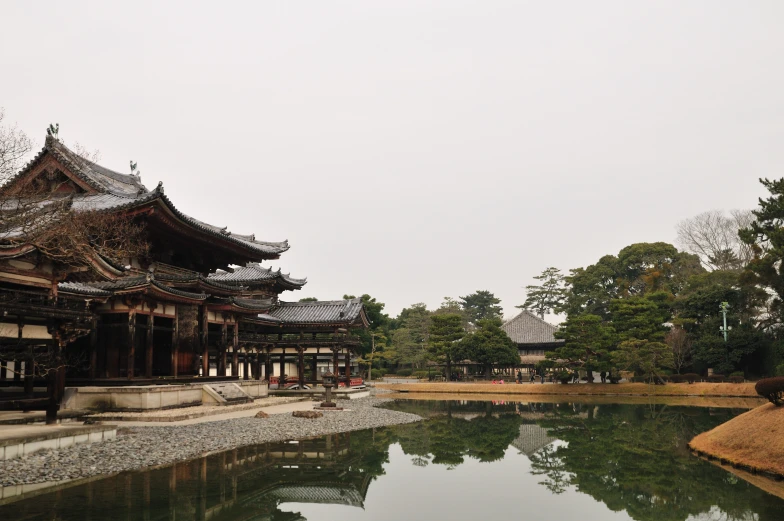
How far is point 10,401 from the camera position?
45.4 feet

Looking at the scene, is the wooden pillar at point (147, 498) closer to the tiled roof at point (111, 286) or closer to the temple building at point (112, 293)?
the temple building at point (112, 293)

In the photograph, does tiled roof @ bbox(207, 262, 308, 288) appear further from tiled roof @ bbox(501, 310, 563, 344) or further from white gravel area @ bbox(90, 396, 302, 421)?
tiled roof @ bbox(501, 310, 563, 344)

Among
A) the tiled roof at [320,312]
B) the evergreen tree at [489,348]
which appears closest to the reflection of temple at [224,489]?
the tiled roof at [320,312]

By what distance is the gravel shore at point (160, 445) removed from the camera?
11.2 metres

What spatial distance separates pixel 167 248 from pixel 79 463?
14583mm

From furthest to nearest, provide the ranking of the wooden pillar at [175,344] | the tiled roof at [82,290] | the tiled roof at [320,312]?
1. the tiled roof at [320,312]
2. the wooden pillar at [175,344]
3. the tiled roof at [82,290]

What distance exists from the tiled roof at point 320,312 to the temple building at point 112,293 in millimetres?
4879

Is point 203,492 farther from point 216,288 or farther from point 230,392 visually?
point 216,288

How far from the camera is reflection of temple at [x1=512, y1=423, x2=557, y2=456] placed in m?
17.6

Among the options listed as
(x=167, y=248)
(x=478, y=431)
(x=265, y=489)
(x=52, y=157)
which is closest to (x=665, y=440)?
(x=478, y=431)

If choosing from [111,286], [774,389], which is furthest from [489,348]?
[111,286]

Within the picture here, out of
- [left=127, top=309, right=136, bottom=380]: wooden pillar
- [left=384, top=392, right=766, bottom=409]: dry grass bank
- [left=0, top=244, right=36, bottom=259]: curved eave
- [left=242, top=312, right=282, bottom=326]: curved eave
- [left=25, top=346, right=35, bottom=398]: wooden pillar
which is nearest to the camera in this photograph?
[left=0, top=244, right=36, bottom=259]: curved eave

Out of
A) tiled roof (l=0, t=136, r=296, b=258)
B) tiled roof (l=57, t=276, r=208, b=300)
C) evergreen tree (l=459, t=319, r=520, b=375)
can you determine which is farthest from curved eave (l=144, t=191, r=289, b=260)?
evergreen tree (l=459, t=319, r=520, b=375)

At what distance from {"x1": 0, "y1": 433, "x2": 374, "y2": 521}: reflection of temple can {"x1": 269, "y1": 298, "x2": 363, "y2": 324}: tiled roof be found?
22874mm
